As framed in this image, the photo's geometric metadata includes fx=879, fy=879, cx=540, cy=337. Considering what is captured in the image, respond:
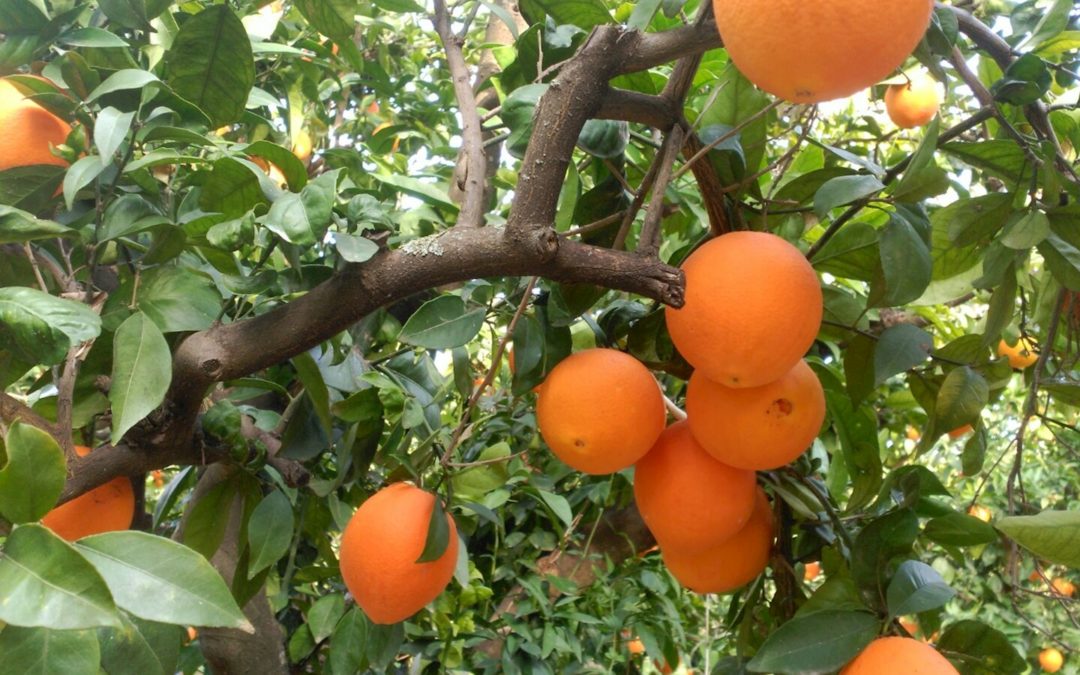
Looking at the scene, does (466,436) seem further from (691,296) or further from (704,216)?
(691,296)

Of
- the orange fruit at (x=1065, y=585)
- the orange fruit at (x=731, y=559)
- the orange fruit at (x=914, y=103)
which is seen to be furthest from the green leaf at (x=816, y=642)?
the orange fruit at (x=1065, y=585)

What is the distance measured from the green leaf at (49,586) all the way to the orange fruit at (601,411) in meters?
0.38

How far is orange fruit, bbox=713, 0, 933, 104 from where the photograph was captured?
49 centimetres

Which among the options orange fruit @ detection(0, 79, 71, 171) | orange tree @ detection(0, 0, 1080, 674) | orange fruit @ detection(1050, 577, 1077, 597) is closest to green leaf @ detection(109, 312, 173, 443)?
orange tree @ detection(0, 0, 1080, 674)

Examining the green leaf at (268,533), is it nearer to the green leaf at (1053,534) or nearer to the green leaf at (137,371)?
the green leaf at (137,371)

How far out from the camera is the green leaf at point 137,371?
610 millimetres

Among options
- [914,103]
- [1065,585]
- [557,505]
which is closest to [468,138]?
[557,505]

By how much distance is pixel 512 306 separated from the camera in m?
0.88

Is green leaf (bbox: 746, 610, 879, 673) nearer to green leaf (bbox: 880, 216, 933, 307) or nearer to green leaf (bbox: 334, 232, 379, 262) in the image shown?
green leaf (bbox: 880, 216, 933, 307)

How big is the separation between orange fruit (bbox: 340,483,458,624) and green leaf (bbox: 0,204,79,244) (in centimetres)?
37

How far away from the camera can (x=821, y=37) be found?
1.63 ft

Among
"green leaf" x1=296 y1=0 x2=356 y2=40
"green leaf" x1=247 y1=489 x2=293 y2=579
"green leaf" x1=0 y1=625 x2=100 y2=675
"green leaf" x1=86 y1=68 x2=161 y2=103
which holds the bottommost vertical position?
"green leaf" x1=247 y1=489 x2=293 y2=579

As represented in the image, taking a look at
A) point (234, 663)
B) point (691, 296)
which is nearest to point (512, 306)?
point (691, 296)

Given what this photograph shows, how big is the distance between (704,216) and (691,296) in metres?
0.53
